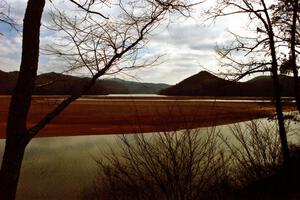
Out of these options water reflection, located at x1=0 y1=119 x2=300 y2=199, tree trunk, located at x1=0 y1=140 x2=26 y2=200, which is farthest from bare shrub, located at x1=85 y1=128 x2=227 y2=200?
tree trunk, located at x1=0 y1=140 x2=26 y2=200

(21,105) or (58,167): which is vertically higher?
(21,105)

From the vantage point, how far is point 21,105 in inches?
219

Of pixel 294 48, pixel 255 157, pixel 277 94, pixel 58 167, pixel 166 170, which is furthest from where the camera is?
pixel 58 167

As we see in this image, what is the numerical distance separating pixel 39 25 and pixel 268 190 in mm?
11964

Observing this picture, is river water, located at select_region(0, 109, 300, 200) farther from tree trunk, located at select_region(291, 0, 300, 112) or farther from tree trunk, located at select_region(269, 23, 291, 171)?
tree trunk, located at select_region(291, 0, 300, 112)

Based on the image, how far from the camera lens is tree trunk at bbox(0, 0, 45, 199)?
5516mm

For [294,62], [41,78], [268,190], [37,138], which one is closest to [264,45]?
[294,62]

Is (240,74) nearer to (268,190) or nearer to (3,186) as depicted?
(268,190)

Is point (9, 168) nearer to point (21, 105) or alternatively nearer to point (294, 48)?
point (21, 105)

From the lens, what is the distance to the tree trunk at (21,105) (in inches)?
217

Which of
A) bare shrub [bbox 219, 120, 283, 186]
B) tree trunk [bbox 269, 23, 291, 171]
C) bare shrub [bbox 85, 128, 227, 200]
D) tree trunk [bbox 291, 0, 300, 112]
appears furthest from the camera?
tree trunk [bbox 291, 0, 300, 112]

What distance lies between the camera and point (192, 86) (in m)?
199

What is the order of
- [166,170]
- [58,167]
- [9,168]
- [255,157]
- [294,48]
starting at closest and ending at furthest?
[9,168]
[166,170]
[255,157]
[294,48]
[58,167]

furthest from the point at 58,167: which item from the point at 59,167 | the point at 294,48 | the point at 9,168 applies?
the point at 9,168
